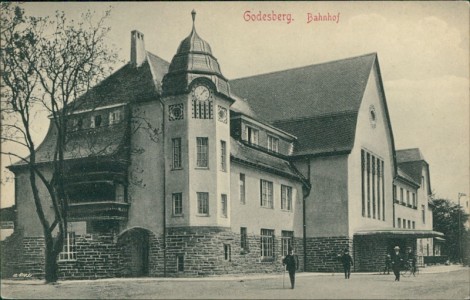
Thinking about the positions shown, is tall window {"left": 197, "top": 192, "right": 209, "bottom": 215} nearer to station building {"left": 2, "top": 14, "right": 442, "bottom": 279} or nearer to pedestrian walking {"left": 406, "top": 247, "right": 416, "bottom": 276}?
station building {"left": 2, "top": 14, "right": 442, "bottom": 279}

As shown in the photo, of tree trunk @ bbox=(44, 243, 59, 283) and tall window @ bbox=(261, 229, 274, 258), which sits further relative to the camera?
tall window @ bbox=(261, 229, 274, 258)

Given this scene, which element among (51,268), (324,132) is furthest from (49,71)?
(324,132)

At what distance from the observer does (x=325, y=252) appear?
3588 centimetres

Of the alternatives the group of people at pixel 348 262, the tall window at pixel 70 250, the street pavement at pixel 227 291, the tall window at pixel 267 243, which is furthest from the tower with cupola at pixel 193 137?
the street pavement at pixel 227 291

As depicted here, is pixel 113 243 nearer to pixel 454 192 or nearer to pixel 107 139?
pixel 107 139

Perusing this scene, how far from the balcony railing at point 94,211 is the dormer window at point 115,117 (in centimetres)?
378

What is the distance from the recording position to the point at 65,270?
2697 cm

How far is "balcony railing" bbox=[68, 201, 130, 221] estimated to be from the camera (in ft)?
90.3

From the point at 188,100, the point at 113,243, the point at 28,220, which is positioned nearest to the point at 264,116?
the point at 188,100

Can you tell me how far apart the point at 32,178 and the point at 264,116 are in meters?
20.3

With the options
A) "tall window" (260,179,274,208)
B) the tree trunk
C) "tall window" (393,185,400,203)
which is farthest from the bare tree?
Result: "tall window" (393,185,400,203)

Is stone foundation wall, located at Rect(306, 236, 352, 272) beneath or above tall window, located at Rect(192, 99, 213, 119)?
beneath

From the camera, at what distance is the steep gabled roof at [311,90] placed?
3803 cm

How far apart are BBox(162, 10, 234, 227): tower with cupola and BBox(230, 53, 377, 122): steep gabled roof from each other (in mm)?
11589
